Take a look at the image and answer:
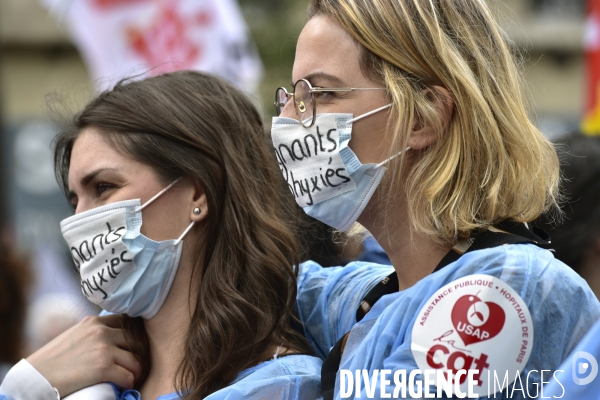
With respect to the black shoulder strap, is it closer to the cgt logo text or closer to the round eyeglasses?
the cgt logo text

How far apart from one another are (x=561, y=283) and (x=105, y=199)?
164 cm

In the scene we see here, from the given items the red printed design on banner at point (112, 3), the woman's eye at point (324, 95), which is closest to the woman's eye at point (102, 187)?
the woman's eye at point (324, 95)

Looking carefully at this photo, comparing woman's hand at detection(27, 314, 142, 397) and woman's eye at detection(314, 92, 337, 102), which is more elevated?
woman's eye at detection(314, 92, 337, 102)

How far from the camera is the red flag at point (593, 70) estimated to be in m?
5.38

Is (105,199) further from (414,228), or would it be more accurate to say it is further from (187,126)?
(414,228)

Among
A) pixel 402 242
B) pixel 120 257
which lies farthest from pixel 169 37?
pixel 402 242

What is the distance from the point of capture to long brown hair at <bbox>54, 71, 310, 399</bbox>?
112 inches

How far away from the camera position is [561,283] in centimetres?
201

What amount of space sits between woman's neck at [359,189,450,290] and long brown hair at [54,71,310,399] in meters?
0.60

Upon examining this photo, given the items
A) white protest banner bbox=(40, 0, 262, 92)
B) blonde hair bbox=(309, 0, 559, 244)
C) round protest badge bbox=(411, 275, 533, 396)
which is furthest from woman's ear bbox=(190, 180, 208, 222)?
white protest banner bbox=(40, 0, 262, 92)

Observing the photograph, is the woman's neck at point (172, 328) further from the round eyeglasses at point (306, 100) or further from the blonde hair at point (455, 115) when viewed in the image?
the blonde hair at point (455, 115)

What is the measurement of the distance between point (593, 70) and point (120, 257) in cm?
375

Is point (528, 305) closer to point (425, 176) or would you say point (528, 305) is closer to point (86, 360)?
point (425, 176)

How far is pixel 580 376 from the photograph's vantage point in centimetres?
162
